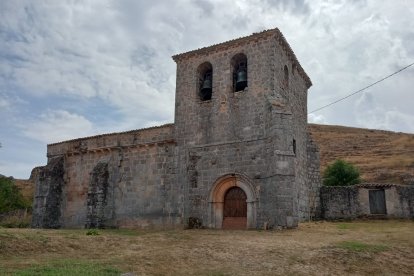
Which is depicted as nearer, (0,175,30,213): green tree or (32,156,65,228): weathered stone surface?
(32,156,65,228): weathered stone surface

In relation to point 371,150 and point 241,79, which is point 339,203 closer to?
point 241,79

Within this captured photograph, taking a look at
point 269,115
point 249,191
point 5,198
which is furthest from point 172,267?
point 5,198

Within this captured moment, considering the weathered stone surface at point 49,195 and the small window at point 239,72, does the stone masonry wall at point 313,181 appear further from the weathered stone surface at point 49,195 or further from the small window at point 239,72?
the weathered stone surface at point 49,195

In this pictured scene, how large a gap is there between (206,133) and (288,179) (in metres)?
4.20

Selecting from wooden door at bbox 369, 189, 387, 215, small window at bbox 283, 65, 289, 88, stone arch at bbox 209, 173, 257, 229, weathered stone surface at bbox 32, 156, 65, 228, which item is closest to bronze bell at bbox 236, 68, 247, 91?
small window at bbox 283, 65, 289, 88

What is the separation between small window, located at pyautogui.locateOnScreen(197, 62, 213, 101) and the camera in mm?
17953

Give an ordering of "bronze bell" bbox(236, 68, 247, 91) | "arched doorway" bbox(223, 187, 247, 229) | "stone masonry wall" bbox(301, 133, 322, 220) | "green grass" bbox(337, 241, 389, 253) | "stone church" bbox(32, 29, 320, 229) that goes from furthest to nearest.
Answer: "stone masonry wall" bbox(301, 133, 322, 220) < "bronze bell" bbox(236, 68, 247, 91) < "arched doorway" bbox(223, 187, 247, 229) < "stone church" bbox(32, 29, 320, 229) < "green grass" bbox(337, 241, 389, 253)

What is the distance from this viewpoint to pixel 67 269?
7973 millimetres

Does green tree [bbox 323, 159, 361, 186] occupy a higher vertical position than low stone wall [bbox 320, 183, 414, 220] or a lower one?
higher

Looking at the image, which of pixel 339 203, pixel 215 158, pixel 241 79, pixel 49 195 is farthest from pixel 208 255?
pixel 49 195

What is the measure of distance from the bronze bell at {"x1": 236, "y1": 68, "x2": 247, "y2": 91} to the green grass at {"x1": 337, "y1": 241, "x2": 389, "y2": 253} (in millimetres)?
8010

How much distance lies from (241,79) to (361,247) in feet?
28.3

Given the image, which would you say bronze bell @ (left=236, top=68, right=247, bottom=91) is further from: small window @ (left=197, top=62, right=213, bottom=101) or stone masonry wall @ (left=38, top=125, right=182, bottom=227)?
stone masonry wall @ (left=38, top=125, right=182, bottom=227)

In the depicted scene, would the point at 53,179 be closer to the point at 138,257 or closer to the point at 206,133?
the point at 206,133
